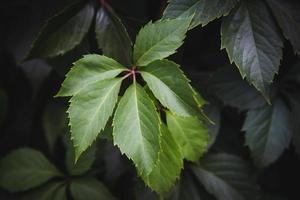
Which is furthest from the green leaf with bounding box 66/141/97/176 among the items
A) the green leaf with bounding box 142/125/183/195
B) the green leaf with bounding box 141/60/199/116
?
the green leaf with bounding box 141/60/199/116

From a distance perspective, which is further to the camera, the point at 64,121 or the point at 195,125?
the point at 64,121

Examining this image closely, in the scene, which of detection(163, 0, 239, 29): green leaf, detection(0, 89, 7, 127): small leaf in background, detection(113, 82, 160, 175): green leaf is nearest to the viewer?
detection(113, 82, 160, 175): green leaf

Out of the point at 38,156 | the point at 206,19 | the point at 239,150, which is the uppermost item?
the point at 206,19

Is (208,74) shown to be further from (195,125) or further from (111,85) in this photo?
(111,85)

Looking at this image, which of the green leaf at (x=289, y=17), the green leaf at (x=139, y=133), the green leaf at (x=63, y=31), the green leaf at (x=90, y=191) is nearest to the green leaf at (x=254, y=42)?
the green leaf at (x=289, y=17)

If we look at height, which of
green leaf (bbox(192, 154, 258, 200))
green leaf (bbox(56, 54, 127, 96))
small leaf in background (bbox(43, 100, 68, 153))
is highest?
green leaf (bbox(56, 54, 127, 96))

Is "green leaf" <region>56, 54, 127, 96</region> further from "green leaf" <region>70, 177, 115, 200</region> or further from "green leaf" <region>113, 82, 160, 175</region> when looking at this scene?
"green leaf" <region>70, 177, 115, 200</region>

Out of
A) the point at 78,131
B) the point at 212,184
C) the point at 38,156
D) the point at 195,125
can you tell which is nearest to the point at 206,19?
the point at 195,125

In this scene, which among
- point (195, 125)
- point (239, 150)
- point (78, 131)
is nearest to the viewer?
point (78, 131)
